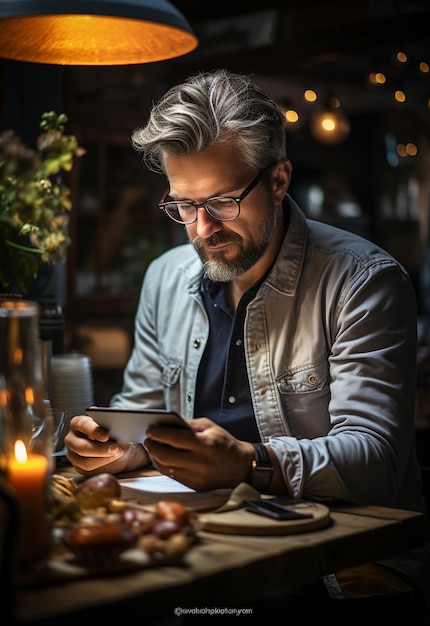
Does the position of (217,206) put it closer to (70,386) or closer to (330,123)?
(70,386)

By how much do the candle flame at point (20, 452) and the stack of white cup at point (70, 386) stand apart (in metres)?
1.18

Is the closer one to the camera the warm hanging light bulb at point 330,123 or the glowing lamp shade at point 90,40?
the glowing lamp shade at point 90,40

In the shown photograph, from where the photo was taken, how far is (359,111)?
28.9 ft

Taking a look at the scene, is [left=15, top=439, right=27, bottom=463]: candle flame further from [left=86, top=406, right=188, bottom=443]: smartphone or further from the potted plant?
the potted plant

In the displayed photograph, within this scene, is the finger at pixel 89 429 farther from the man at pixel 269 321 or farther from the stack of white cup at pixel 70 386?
the stack of white cup at pixel 70 386

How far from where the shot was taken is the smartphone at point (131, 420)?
5.49ft

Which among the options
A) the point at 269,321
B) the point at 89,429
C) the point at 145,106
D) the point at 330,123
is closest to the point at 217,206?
the point at 269,321

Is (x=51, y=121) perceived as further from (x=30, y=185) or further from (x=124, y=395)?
(x=124, y=395)

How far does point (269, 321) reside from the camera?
235cm

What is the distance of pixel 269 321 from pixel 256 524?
87 centimetres

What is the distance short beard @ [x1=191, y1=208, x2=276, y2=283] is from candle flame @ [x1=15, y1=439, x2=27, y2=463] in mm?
1033

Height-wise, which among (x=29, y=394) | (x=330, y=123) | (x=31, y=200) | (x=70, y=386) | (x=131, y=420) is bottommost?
(x=70, y=386)

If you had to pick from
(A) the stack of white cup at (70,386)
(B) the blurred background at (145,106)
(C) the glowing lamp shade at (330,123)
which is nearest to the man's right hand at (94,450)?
(A) the stack of white cup at (70,386)

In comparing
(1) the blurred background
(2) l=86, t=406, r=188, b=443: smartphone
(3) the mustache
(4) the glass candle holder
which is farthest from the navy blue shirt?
(1) the blurred background
